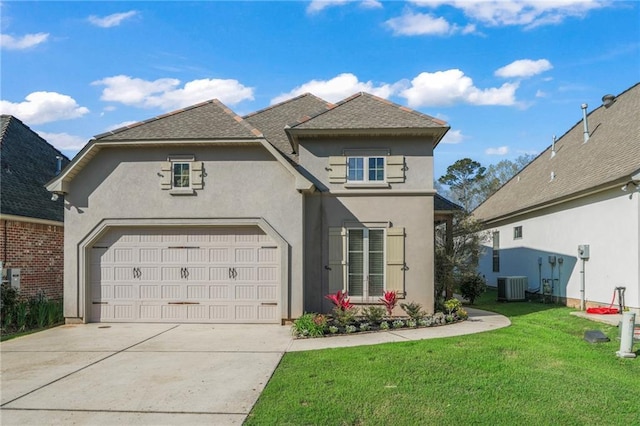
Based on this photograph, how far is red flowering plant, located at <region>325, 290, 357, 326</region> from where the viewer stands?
990 centimetres

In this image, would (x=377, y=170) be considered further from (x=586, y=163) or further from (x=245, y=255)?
(x=586, y=163)

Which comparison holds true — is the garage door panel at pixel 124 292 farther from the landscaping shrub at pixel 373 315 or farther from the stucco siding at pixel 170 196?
the landscaping shrub at pixel 373 315

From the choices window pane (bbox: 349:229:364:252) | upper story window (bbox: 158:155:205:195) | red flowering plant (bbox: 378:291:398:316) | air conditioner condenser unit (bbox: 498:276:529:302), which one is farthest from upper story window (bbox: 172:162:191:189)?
air conditioner condenser unit (bbox: 498:276:529:302)

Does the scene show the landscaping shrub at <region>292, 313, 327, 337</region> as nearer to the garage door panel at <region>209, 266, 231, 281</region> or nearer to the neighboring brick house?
the garage door panel at <region>209, 266, 231, 281</region>

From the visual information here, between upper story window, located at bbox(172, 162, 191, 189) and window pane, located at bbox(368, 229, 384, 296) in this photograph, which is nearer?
upper story window, located at bbox(172, 162, 191, 189)

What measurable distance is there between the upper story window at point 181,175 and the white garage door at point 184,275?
1.02 metres

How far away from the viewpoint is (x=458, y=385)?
6.01 meters

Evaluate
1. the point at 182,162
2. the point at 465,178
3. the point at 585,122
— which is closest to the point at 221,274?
the point at 182,162

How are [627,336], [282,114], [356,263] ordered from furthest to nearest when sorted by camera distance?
[282,114] → [356,263] → [627,336]

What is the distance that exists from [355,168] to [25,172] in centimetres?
1017

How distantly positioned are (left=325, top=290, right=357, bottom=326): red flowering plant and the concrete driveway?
1228mm

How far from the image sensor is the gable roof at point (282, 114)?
14.3m

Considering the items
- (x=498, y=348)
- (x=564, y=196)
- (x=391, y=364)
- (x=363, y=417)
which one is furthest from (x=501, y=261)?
(x=363, y=417)

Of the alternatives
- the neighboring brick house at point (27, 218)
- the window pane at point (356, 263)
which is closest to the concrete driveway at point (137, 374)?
the window pane at point (356, 263)
